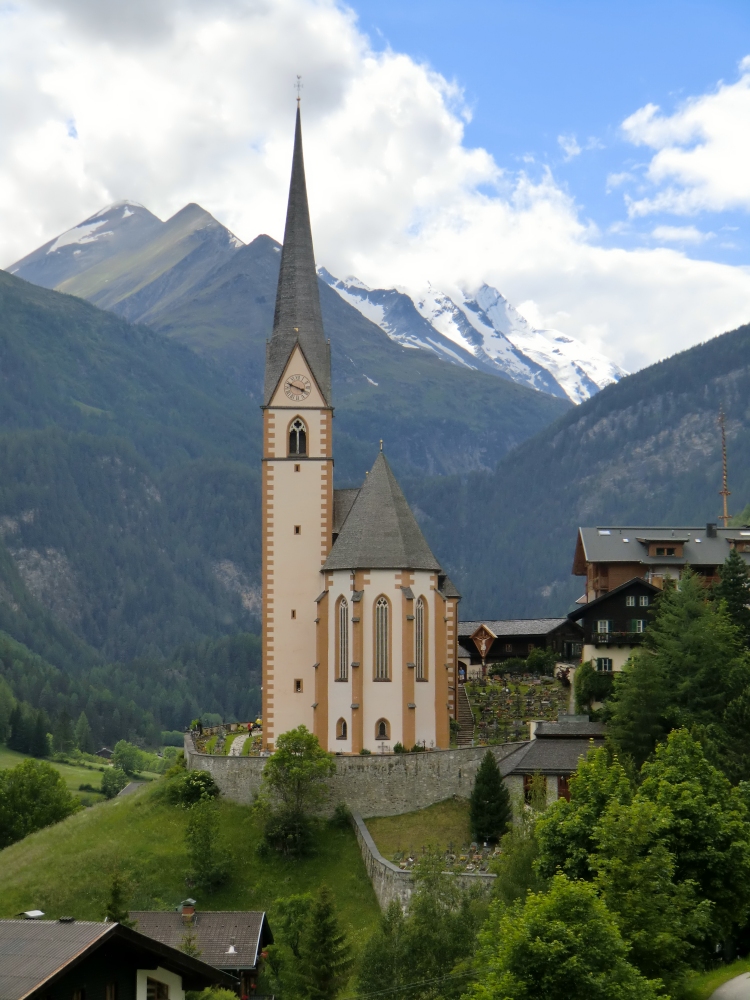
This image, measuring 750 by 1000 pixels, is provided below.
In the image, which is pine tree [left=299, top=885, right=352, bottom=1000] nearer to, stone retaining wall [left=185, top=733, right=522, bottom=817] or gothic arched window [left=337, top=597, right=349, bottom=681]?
stone retaining wall [left=185, top=733, right=522, bottom=817]

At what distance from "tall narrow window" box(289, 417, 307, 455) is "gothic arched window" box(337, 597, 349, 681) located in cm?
1180

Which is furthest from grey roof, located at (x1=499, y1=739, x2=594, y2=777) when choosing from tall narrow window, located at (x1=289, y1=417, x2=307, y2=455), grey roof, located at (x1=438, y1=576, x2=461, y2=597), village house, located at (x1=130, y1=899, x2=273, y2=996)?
tall narrow window, located at (x1=289, y1=417, x2=307, y2=455)

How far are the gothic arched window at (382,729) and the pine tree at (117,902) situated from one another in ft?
69.4

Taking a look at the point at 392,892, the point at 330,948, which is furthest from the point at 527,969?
the point at 392,892

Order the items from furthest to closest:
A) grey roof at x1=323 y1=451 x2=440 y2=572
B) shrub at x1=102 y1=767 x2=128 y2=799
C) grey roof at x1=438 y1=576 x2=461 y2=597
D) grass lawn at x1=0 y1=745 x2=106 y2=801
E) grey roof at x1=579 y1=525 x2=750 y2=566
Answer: grass lawn at x1=0 y1=745 x2=106 y2=801 < shrub at x1=102 y1=767 x2=128 y2=799 < grey roof at x1=579 y1=525 x2=750 y2=566 < grey roof at x1=438 y1=576 x2=461 y2=597 < grey roof at x1=323 y1=451 x2=440 y2=572

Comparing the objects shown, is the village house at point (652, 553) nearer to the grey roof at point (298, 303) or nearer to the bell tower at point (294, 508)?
the bell tower at point (294, 508)

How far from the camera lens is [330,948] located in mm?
59000

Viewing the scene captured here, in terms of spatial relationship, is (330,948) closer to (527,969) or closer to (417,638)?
(527,969)

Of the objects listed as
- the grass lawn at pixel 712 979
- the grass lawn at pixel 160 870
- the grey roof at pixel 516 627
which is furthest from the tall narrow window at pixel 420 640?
the grass lawn at pixel 712 979

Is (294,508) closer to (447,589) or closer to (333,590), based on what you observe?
(333,590)

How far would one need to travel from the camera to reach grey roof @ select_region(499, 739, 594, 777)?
7444 centimetres

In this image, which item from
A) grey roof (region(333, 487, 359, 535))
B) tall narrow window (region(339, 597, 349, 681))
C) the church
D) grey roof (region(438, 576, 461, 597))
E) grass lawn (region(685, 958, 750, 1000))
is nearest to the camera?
grass lawn (region(685, 958, 750, 1000))

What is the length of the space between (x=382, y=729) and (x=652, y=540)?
955 inches

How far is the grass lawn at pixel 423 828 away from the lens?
241ft
